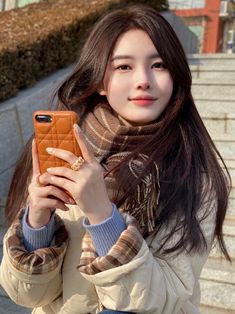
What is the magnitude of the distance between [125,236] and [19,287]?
39 cm

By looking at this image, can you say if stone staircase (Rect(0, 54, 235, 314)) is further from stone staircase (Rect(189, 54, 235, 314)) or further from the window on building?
the window on building

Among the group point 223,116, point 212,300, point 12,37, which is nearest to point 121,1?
point 12,37

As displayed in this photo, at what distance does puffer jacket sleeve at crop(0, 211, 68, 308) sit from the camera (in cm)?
134

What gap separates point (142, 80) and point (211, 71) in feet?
14.4

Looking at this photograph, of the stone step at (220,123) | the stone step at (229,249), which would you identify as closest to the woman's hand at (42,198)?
the stone step at (229,249)

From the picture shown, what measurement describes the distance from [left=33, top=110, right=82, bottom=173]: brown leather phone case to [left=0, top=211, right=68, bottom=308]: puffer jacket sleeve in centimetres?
25

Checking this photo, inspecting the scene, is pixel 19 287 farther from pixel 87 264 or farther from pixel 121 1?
pixel 121 1

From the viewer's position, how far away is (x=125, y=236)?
1221mm

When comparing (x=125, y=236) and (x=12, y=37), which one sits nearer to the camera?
(x=125, y=236)

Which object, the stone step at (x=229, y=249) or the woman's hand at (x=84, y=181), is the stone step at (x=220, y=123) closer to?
the stone step at (x=229, y=249)

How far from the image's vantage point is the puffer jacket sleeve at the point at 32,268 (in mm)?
1340

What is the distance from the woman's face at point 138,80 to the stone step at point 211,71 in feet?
13.7

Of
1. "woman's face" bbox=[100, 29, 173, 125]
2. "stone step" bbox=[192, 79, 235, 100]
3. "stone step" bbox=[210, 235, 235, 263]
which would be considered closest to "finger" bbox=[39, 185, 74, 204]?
"woman's face" bbox=[100, 29, 173, 125]

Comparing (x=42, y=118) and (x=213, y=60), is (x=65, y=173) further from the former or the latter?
(x=213, y=60)
